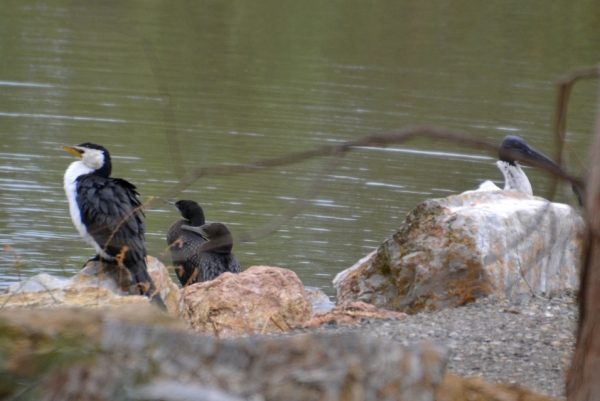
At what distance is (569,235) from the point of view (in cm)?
751

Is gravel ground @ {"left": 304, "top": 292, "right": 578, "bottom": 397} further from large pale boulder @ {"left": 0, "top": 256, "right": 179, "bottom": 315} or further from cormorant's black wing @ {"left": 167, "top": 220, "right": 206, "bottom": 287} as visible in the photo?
cormorant's black wing @ {"left": 167, "top": 220, "right": 206, "bottom": 287}

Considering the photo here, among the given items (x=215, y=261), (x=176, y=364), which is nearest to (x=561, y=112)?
(x=176, y=364)

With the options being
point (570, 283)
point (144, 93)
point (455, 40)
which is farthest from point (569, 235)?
point (455, 40)

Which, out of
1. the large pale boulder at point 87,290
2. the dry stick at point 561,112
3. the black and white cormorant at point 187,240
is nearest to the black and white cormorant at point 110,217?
the large pale boulder at point 87,290

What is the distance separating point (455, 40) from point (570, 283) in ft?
62.1

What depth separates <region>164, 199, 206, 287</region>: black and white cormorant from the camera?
8.74 m

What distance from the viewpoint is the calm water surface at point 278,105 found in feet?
33.6

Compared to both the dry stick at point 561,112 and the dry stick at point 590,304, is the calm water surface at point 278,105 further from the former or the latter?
the dry stick at point 590,304

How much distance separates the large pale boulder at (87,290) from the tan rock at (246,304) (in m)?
0.18

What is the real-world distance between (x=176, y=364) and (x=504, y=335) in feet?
9.31

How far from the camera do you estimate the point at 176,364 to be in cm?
297

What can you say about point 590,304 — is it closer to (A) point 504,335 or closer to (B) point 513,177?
(A) point 504,335

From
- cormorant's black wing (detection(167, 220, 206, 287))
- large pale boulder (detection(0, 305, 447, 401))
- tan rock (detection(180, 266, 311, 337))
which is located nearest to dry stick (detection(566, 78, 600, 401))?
large pale boulder (detection(0, 305, 447, 401))

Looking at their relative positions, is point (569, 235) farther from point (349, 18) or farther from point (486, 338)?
point (349, 18)
